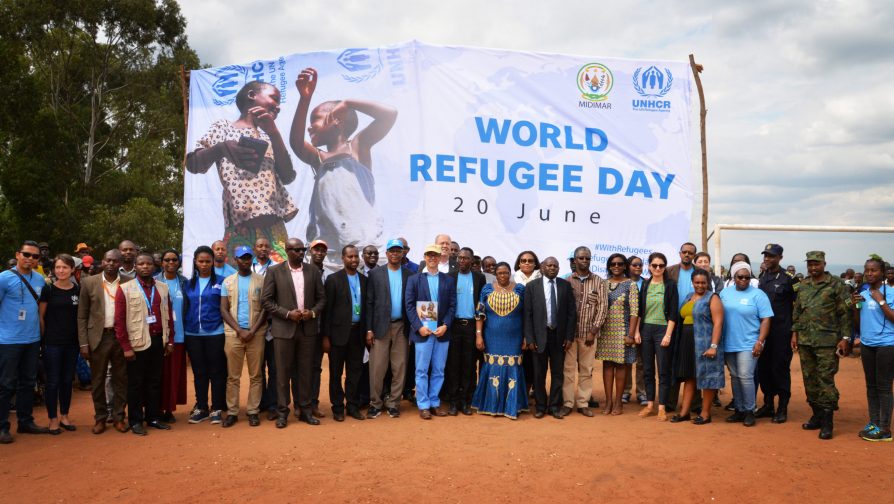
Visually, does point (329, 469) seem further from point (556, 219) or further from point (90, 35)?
point (90, 35)

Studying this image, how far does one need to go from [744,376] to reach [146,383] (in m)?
5.72

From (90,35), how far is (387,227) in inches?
597

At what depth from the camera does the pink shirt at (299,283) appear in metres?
6.23

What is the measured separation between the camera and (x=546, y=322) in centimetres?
656

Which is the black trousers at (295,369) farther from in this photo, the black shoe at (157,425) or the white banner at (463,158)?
the white banner at (463,158)

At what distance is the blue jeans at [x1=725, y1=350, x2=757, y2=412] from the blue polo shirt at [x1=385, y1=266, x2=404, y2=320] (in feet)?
10.9

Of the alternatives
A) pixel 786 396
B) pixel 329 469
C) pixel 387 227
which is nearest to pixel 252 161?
pixel 387 227

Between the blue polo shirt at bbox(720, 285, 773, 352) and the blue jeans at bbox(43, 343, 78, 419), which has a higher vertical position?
the blue polo shirt at bbox(720, 285, 773, 352)

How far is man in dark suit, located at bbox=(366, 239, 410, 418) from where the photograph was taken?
6.56 meters

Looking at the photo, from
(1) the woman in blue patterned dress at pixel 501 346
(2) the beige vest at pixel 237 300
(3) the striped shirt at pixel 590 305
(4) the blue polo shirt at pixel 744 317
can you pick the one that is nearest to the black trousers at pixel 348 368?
(2) the beige vest at pixel 237 300

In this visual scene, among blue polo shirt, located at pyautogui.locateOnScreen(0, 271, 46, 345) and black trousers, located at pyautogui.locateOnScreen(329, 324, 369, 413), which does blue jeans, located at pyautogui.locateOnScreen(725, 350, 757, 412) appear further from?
blue polo shirt, located at pyautogui.locateOnScreen(0, 271, 46, 345)

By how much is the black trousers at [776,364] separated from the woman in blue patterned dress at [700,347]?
2.16ft

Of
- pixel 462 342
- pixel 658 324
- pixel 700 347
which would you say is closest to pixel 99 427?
pixel 462 342

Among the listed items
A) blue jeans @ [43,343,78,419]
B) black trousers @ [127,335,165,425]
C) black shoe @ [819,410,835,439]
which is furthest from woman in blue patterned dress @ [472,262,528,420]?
blue jeans @ [43,343,78,419]
